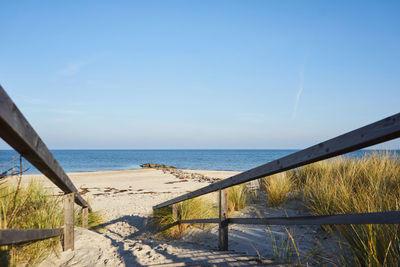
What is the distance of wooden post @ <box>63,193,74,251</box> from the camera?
12.0 feet

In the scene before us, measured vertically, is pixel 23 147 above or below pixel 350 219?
above

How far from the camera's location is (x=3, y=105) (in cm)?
145

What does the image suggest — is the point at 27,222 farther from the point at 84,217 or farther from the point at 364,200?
the point at 364,200

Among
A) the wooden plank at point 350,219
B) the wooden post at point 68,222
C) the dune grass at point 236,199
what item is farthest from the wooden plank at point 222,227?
the dune grass at point 236,199

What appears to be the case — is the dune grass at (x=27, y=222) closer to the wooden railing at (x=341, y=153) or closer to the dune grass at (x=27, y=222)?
the dune grass at (x=27, y=222)

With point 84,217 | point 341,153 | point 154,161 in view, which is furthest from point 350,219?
point 154,161

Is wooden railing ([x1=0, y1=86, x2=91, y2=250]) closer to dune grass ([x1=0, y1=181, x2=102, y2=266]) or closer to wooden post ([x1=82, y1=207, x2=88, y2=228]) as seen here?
dune grass ([x1=0, y1=181, x2=102, y2=266])

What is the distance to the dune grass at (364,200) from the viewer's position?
8.67 ft

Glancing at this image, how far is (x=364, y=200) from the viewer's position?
3512mm

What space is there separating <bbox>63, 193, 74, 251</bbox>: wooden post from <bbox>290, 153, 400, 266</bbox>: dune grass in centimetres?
315

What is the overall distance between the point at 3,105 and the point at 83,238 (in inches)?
135

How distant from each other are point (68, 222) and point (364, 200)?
3540 millimetres

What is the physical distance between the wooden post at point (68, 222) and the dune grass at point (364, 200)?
315 centimetres

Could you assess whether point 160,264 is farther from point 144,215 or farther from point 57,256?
point 144,215
